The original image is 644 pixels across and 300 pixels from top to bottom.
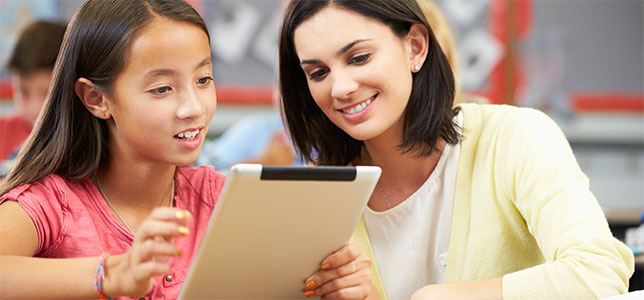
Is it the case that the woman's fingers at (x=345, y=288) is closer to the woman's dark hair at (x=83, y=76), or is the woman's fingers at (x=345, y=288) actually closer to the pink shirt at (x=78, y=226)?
the pink shirt at (x=78, y=226)

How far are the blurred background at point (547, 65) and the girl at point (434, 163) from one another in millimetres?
1931

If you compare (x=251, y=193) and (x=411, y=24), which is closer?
(x=251, y=193)

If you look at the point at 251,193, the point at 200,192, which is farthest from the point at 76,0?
the point at 251,193

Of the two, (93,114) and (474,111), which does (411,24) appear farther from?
(93,114)

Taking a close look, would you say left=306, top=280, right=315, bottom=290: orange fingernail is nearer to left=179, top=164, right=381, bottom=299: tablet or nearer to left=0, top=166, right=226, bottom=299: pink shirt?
left=179, top=164, right=381, bottom=299: tablet

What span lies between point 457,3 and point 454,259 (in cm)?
237

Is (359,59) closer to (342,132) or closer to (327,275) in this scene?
(342,132)

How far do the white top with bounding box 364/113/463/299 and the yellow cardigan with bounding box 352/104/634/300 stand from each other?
35 mm

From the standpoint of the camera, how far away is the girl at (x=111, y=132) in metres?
1.00

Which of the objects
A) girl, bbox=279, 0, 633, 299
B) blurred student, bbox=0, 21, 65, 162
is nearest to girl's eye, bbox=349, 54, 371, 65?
girl, bbox=279, 0, 633, 299

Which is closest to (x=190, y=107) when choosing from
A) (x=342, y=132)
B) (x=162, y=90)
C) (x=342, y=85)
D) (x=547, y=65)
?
(x=162, y=90)

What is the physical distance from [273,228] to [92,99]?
15.7 inches

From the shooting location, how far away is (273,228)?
2.78ft

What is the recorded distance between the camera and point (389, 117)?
123 centimetres
